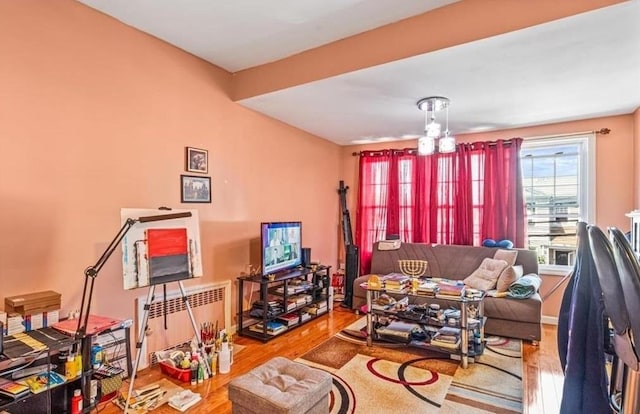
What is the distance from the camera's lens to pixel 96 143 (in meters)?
2.62

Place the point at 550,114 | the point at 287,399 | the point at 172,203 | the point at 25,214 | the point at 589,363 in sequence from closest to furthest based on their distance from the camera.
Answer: the point at 589,363, the point at 287,399, the point at 25,214, the point at 172,203, the point at 550,114

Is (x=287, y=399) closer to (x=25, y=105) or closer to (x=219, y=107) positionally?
(x=25, y=105)

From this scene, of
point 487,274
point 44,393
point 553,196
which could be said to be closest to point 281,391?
point 44,393

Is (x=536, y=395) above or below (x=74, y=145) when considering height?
below

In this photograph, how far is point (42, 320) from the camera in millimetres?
2164

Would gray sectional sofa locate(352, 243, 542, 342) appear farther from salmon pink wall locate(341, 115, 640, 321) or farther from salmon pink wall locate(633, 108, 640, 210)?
salmon pink wall locate(633, 108, 640, 210)

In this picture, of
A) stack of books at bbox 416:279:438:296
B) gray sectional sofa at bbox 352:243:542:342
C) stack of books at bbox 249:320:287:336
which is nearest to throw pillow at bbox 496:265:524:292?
gray sectional sofa at bbox 352:243:542:342

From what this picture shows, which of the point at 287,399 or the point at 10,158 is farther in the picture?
the point at 10,158

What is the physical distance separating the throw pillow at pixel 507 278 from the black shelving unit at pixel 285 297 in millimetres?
2046

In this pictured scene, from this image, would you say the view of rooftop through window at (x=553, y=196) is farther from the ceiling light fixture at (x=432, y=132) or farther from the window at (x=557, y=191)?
the ceiling light fixture at (x=432, y=132)

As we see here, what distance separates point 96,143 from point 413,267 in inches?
153

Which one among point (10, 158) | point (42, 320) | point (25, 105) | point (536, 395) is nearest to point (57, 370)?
point (42, 320)

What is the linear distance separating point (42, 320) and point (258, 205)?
2318mm

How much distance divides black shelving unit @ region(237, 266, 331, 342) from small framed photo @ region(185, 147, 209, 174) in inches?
47.7
